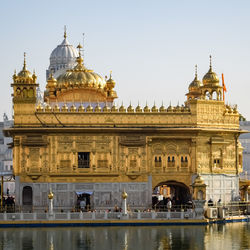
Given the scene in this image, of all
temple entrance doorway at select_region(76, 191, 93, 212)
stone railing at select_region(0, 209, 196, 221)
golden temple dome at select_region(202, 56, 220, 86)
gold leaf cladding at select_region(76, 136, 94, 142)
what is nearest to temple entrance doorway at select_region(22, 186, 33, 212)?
temple entrance doorway at select_region(76, 191, 93, 212)

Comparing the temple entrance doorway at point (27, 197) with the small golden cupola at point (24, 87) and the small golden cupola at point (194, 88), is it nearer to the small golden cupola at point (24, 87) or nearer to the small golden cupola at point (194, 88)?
the small golden cupola at point (24, 87)

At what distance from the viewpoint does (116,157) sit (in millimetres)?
45406

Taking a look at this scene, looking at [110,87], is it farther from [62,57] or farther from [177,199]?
[62,57]

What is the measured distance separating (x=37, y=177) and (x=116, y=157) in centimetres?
441

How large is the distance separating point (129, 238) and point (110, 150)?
8.63m

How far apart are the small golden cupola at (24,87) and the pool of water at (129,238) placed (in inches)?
307

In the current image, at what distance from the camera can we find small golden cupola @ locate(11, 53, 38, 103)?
45188 mm

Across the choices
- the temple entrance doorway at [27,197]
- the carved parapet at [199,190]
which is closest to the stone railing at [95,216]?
the carved parapet at [199,190]

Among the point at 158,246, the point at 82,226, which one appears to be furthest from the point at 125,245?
the point at 82,226

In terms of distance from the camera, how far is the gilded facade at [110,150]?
44.8m

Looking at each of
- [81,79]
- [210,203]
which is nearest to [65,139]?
[81,79]

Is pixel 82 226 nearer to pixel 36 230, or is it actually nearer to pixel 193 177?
pixel 36 230

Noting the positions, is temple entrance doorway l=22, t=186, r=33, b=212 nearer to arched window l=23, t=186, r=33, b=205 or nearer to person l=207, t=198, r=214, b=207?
arched window l=23, t=186, r=33, b=205

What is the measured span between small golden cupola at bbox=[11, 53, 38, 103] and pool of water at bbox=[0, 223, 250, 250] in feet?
25.6
